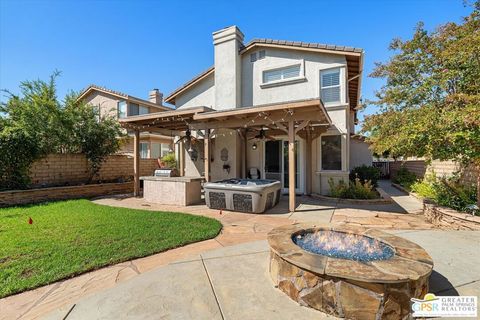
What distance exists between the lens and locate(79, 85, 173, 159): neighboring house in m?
18.5

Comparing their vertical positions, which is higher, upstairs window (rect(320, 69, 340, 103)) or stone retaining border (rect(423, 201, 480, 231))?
upstairs window (rect(320, 69, 340, 103))

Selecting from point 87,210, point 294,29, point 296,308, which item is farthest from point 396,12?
point 87,210

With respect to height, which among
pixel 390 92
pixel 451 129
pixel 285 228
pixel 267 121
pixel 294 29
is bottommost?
pixel 285 228

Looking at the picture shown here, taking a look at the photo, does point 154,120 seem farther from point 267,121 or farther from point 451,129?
point 451,129

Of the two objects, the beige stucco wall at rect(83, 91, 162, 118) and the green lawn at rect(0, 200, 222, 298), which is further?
the beige stucco wall at rect(83, 91, 162, 118)

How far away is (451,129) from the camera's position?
4984 millimetres

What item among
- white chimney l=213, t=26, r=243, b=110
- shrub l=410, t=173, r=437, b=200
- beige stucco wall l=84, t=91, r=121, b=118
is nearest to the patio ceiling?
white chimney l=213, t=26, r=243, b=110

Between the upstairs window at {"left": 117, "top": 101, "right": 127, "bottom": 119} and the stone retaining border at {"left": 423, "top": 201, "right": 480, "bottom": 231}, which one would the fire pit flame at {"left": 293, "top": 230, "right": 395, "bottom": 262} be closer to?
the stone retaining border at {"left": 423, "top": 201, "right": 480, "bottom": 231}

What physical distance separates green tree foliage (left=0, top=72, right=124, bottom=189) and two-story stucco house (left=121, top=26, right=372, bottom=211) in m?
2.42

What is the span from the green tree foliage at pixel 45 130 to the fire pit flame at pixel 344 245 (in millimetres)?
10810

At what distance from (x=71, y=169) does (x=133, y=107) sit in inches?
381

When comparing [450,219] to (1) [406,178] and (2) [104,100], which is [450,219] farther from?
(2) [104,100]

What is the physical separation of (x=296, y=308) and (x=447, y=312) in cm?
160

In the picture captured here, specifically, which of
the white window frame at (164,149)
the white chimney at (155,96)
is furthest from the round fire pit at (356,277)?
the white chimney at (155,96)
